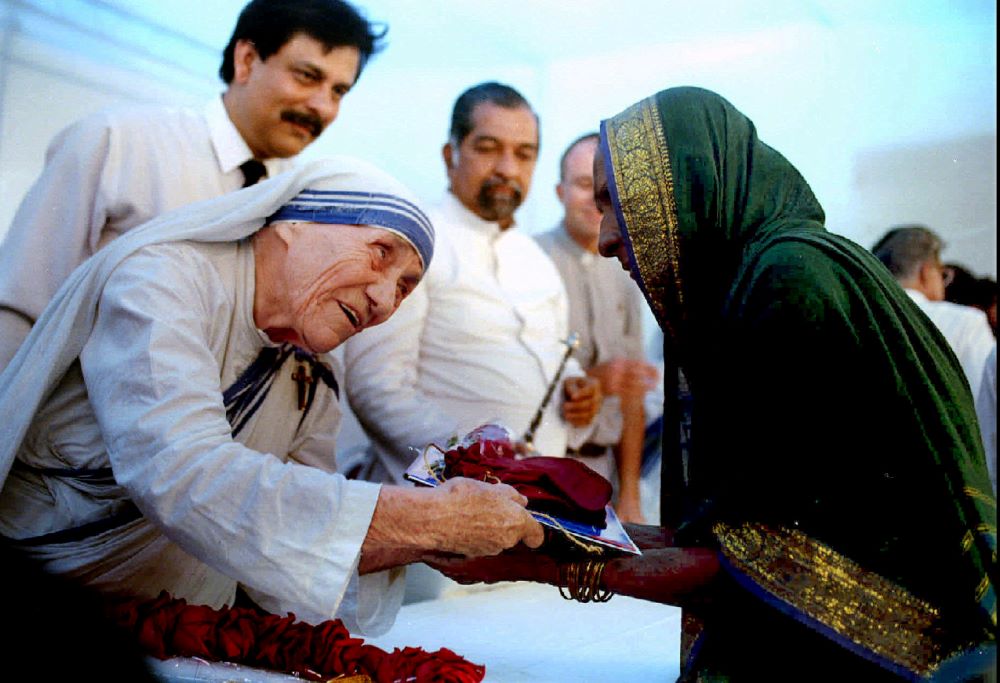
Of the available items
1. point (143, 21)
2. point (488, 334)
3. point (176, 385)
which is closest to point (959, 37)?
point (488, 334)

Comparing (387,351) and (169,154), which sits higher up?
(169,154)

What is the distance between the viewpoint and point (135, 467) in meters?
2.05

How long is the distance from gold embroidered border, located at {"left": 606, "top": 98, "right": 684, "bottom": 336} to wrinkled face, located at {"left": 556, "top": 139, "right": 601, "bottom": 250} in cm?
289

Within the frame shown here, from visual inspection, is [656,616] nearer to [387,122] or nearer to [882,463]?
[882,463]

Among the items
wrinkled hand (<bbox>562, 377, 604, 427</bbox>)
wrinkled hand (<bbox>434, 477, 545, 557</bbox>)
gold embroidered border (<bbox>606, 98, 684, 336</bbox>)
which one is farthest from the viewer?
wrinkled hand (<bbox>562, 377, 604, 427</bbox>)

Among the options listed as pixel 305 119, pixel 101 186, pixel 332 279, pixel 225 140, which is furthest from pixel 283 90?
pixel 332 279

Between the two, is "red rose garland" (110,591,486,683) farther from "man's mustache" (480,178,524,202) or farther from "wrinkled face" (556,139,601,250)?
"wrinkled face" (556,139,601,250)

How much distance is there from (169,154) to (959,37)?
3.23m

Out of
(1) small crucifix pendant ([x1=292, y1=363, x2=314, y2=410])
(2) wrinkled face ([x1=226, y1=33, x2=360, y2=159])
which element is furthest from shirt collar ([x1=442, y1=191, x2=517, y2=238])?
(1) small crucifix pendant ([x1=292, y1=363, x2=314, y2=410])

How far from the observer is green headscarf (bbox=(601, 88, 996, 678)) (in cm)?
197

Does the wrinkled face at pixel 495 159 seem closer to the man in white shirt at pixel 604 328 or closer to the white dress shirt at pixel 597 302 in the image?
the man in white shirt at pixel 604 328

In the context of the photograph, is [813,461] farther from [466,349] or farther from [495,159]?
[495,159]

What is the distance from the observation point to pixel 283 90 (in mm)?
3604

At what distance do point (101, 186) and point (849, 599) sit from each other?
7.81 ft
